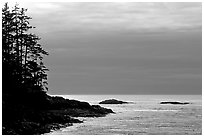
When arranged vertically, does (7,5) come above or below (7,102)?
above

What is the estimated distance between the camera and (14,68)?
41.6m

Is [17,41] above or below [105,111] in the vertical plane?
above

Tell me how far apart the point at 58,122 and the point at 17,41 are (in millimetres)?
9700

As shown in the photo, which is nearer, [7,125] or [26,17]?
[7,125]

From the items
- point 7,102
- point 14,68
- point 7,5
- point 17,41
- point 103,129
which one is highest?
point 7,5

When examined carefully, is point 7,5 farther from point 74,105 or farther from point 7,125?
point 74,105

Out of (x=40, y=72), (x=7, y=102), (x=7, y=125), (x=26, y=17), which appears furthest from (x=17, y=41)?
(x=7, y=125)

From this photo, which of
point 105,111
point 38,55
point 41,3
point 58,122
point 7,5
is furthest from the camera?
point 105,111

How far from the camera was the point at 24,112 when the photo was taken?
3738cm

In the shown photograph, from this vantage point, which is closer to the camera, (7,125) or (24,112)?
(7,125)

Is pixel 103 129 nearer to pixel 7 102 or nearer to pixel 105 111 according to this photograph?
pixel 7 102

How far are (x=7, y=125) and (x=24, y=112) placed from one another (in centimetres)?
543

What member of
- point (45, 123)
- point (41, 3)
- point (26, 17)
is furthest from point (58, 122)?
point (41, 3)

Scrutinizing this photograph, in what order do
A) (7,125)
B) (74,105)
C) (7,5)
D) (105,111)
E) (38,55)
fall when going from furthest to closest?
(105,111) → (74,105) → (38,55) → (7,5) → (7,125)
